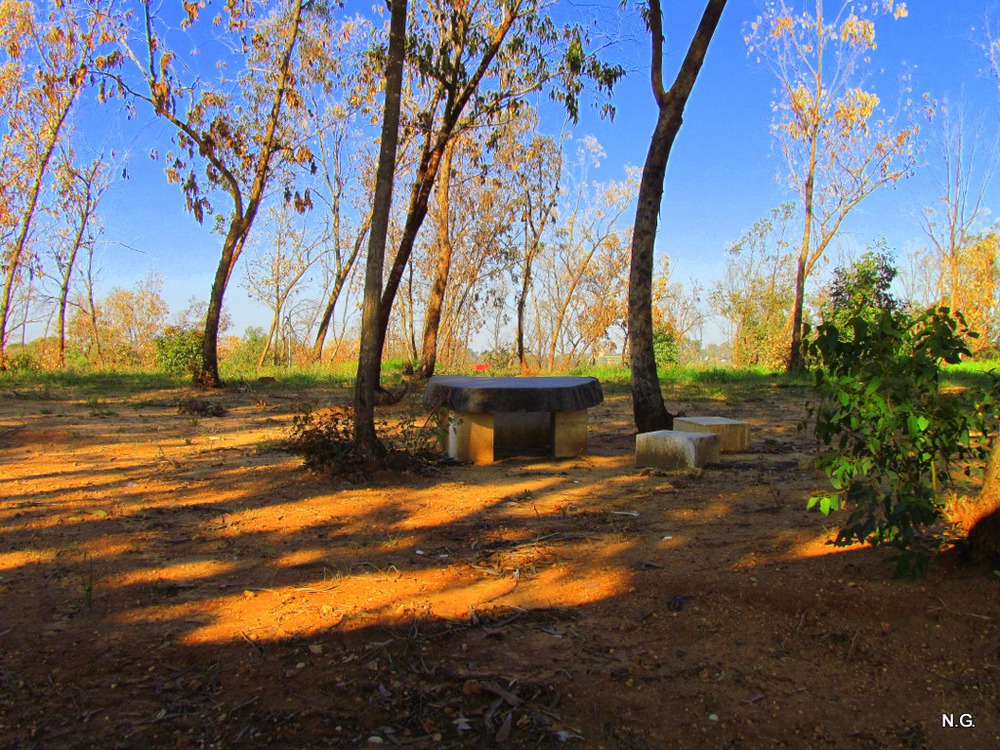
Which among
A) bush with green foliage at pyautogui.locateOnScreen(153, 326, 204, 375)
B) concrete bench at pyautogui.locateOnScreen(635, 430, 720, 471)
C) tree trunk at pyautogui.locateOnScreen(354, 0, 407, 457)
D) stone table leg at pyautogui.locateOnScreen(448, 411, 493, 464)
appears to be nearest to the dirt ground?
tree trunk at pyautogui.locateOnScreen(354, 0, 407, 457)

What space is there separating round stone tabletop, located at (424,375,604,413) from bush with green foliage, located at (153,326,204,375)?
10.3 metres

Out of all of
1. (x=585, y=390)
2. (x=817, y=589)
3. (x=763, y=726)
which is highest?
(x=585, y=390)

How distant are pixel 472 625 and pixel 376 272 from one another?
3.13m

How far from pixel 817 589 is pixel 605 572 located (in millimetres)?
912

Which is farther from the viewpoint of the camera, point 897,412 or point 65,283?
point 65,283

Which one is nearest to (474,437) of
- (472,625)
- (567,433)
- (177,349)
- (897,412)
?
(567,433)

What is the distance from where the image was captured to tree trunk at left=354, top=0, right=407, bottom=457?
5.11 m

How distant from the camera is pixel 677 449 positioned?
5719 millimetres

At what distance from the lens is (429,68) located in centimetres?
830

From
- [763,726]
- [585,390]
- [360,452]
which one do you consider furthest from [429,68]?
[763,726]

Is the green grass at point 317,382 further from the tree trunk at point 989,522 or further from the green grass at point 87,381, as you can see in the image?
the tree trunk at point 989,522

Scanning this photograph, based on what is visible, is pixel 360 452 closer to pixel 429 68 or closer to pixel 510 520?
pixel 510 520

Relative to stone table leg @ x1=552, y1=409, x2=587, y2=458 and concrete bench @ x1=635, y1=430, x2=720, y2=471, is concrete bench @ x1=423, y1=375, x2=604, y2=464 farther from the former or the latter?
concrete bench @ x1=635, y1=430, x2=720, y2=471

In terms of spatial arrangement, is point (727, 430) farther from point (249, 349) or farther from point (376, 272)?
point (249, 349)
